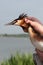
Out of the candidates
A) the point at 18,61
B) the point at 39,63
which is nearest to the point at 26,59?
the point at 18,61

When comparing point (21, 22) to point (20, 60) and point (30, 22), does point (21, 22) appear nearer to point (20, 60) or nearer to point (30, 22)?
point (30, 22)

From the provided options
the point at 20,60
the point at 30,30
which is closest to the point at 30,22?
the point at 30,30

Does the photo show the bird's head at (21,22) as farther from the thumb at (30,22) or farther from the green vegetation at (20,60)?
the green vegetation at (20,60)

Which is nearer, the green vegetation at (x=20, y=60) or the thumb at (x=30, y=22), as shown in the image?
the thumb at (x=30, y=22)

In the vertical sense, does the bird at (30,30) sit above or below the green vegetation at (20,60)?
below

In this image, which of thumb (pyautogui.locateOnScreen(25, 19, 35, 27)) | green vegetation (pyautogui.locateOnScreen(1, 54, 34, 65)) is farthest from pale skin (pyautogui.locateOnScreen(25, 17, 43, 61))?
green vegetation (pyautogui.locateOnScreen(1, 54, 34, 65))

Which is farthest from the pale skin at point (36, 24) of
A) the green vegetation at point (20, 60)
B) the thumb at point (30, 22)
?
the green vegetation at point (20, 60)
